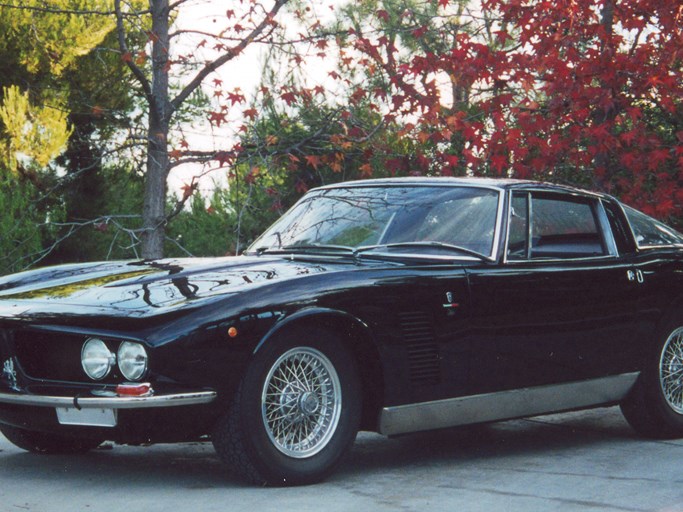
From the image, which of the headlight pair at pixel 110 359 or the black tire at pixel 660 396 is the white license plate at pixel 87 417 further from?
the black tire at pixel 660 396

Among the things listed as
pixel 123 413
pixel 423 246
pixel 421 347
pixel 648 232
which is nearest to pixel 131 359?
pixel 123 413

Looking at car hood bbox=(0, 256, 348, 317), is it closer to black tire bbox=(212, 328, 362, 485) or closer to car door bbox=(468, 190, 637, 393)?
black tire bbox=(212, 328, 362, 485)

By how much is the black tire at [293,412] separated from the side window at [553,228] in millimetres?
1501

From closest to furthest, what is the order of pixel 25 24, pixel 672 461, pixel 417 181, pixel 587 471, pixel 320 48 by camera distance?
pixel 587 471, pixel 672 461, pixel 417 181, pixel 320 48, pixel 25 24

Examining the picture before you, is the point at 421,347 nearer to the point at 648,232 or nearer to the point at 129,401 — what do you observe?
the point at 129,401

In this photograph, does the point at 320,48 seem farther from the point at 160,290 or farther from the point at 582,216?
the point at 160,290

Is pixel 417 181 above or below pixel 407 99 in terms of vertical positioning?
below

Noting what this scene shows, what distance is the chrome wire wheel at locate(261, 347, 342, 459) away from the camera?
17.9 ft

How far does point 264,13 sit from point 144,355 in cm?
823

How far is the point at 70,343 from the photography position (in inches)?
212

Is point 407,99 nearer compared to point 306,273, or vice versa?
point 306,273

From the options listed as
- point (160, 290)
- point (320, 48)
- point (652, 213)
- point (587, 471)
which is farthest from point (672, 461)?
point (320, 48)

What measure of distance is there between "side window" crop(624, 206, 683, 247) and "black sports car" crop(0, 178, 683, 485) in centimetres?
2

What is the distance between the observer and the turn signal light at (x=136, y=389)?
Result: 5102 mm
